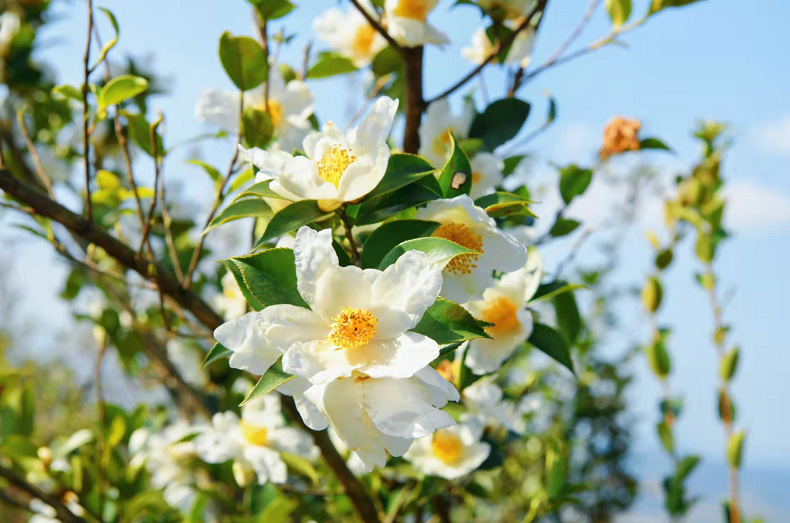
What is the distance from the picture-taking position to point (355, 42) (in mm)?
1104

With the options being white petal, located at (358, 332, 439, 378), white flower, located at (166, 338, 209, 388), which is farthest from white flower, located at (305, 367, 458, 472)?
white flower, located at (166, 338, 209, 388)

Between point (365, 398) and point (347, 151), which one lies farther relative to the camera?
point (347, 151)

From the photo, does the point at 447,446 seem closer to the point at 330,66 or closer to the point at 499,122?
the point at 499,122

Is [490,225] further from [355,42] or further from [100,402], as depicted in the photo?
[100,402]

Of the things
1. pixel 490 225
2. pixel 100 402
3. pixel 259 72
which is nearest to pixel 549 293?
pixel 490 225

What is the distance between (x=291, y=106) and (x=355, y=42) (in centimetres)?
22

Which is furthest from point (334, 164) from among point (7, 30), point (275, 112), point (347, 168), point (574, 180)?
point (7, 30)

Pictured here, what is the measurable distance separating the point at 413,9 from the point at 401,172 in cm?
43

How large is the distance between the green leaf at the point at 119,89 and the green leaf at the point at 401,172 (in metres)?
0.42

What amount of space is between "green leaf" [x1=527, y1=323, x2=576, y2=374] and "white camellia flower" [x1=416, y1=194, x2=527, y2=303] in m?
0.21

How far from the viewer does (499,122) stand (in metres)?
0.91

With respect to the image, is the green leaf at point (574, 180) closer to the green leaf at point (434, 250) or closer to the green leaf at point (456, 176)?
the green leaf at point (456, 176)

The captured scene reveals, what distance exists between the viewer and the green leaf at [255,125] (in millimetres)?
903

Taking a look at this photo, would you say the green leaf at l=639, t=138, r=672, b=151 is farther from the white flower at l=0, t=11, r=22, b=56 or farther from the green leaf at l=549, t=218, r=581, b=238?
the white flower at l=0, t=11, r=22, b=56
